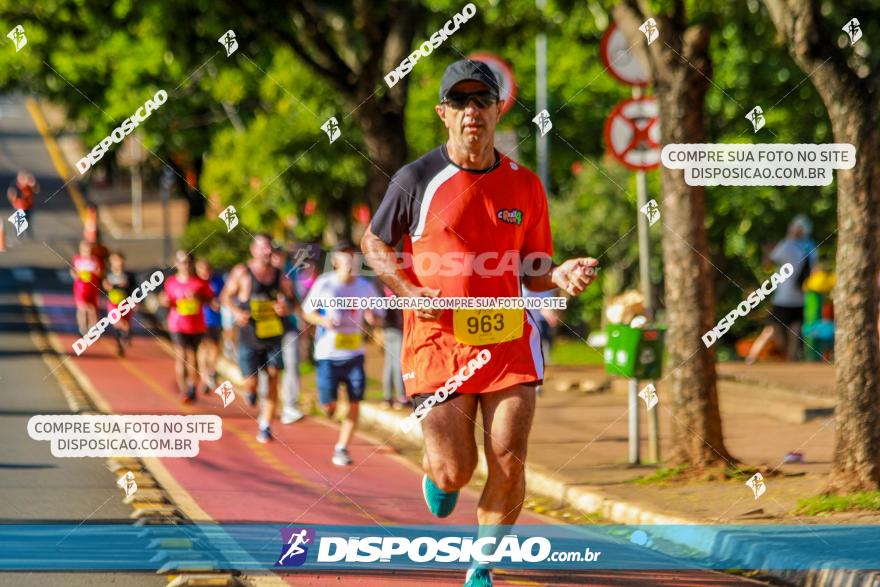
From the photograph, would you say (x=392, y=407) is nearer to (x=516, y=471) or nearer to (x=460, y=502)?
(x=460, y=502)

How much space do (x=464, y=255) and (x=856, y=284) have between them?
4067mm

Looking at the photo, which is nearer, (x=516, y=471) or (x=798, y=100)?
(x=516, y=471)

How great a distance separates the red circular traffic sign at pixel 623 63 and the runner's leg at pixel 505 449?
6.72 m

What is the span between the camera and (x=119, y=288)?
2728 centimetres

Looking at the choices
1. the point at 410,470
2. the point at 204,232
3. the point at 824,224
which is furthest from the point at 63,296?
the point at 410,470

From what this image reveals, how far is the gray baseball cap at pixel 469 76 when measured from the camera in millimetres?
7215

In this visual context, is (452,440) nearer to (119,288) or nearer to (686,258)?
(686,258)

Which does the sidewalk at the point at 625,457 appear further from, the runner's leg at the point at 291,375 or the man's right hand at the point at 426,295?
the man's right hand at the point at 426,295

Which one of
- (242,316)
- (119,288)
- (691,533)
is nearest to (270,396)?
(242,316)

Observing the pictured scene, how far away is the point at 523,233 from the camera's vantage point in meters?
7.44

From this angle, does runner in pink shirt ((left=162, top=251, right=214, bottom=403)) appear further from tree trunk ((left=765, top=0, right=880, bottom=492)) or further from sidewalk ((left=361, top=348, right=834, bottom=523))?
tree trunk ((left=765, top=0, right=880, bottom=492))

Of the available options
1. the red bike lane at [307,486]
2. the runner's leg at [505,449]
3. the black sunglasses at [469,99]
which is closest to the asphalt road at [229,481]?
the red bike lane at [307,486]

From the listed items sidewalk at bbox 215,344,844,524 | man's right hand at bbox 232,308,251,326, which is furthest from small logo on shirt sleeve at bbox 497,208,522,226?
man's right hand at bbox 232,308,251,326

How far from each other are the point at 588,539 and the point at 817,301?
13632 millimetres
